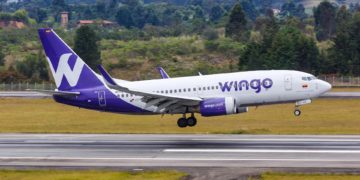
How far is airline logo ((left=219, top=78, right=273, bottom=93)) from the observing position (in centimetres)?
5391

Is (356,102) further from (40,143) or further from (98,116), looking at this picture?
(40,143)

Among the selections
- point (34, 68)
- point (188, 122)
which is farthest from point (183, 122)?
point (34, 68)

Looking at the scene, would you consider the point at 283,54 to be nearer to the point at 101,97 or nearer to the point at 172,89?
the point at 172,89

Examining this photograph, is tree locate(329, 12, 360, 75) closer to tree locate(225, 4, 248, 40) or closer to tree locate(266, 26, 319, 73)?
tree locate(266, 26, 319, 73)

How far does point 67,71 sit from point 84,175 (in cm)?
1890

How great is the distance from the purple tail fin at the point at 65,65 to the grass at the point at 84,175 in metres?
17.3

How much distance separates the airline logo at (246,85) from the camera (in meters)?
53.9

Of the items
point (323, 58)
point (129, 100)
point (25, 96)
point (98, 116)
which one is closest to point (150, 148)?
point (129, 100)

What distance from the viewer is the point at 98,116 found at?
2798 inches

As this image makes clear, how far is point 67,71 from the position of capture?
2164 inches

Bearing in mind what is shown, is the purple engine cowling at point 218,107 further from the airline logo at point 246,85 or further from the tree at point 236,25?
the tree at point 236,25

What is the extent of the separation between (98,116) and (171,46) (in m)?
70.7

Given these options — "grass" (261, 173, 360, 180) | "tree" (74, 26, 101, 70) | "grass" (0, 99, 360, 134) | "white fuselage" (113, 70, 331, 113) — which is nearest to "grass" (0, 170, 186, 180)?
"grass" (261, 173, 360, 180)

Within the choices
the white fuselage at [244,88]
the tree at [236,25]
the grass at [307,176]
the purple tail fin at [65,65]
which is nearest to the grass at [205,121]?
the white fuselage at [244,88]
